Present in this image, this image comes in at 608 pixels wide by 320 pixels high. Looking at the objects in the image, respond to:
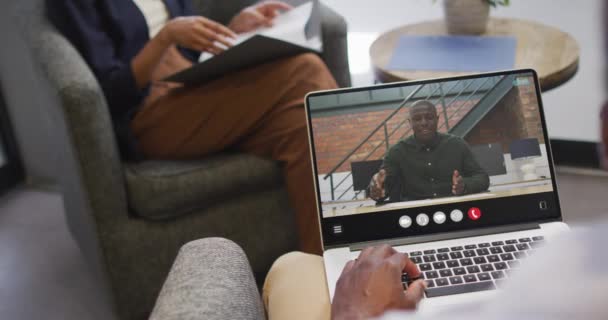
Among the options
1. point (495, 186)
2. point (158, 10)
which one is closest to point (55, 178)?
point (158, 10)

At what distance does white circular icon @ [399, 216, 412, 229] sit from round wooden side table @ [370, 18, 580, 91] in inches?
22.7

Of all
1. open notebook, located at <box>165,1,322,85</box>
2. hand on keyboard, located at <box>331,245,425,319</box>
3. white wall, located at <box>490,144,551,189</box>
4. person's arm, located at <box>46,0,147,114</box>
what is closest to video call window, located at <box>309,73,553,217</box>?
white wall, located at <box>490,144,551,189</box>

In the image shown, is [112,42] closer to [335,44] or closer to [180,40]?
[180,40]

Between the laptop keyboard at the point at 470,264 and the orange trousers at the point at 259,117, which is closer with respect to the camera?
the laptop keyboard at the point at 470,264

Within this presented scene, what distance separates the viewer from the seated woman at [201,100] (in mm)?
1383

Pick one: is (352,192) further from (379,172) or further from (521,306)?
(521,306)

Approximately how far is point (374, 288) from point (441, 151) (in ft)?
0.89

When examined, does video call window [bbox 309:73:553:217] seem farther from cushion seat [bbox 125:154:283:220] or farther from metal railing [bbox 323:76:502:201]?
cushion seat [bbox 125:154:283:220]

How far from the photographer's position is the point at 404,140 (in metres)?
0.85

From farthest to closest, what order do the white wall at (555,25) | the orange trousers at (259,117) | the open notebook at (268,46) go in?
the white wall at (555,25) < the orange trousers at (259,117) < the open notebook at (268,46)

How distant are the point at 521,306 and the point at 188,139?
1.11 meters

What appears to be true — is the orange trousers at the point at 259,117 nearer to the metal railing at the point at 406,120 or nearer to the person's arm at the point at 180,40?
the person's arm at the point at 180,40

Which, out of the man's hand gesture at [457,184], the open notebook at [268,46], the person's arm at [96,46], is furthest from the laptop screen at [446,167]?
the person's arm at [96,46]

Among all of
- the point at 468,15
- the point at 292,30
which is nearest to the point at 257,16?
the point at 292,30
